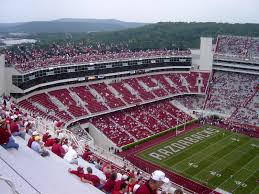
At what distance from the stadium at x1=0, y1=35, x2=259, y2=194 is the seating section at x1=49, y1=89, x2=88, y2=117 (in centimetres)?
13

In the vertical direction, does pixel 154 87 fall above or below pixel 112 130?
above

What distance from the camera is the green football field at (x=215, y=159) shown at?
91.8ft

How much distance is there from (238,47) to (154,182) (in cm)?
5494

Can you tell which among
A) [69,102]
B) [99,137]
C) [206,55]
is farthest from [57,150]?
[206,55]

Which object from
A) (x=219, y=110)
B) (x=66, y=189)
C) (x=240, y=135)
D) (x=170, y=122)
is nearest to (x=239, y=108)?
(x=219, y=110)

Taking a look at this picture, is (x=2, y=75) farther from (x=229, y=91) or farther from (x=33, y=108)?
(x=229, y=91)

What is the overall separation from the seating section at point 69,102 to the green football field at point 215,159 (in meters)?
8.77

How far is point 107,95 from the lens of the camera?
4375cm

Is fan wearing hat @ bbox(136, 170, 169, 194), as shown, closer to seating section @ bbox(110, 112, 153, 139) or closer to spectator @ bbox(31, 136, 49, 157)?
spectator @ bbox(31, 136, 49, 157)

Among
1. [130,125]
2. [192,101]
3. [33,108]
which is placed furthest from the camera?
[192,101]

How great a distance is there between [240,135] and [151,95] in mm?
13142

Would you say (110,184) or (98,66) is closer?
(110,184)

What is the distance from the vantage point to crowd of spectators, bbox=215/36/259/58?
5459cm

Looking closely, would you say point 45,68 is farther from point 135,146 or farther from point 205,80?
point 205,80
